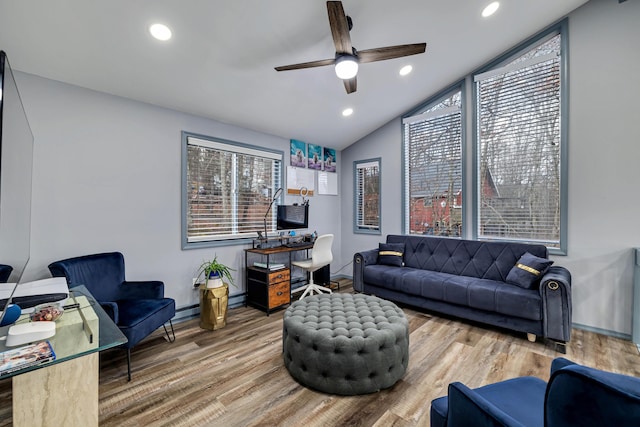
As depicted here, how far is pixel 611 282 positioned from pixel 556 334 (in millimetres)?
1009

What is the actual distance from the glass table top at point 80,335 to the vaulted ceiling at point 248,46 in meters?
1.98

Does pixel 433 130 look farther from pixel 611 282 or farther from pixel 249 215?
pixel 249 215

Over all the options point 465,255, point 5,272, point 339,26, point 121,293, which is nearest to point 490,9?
point 339,26

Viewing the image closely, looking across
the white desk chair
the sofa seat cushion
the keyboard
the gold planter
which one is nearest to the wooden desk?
the keyboard

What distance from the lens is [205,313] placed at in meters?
3.01

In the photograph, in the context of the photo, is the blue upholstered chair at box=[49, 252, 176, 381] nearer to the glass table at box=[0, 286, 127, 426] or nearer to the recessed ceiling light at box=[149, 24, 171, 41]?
the glass table at box=[0, 286, 127, 426]

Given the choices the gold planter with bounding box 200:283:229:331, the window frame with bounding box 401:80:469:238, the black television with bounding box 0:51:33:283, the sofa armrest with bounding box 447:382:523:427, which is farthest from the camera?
the window frame with bounding box 401:80:469:238

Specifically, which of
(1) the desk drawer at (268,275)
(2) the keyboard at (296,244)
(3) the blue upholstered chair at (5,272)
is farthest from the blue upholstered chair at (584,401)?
(2) the keyboard at (296,244)

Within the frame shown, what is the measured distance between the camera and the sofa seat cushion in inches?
106

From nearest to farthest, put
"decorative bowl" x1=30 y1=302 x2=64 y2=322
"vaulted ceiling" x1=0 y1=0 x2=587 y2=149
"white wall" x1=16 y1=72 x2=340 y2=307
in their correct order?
"decorative bowl" x1=30 y1=302 x2=64 y2=322
"vaulted ceiling" x1=0 y1=0 x2=587 y2=149
"white wall" x1=16 y1=72 x2=340 y2=307

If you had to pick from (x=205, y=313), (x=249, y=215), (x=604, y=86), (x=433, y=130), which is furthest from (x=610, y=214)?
(x=205, y=313)

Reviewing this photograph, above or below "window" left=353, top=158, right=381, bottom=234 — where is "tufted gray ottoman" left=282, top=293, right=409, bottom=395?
below

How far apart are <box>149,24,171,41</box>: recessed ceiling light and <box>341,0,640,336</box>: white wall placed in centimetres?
416

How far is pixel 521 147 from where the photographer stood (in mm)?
3416
